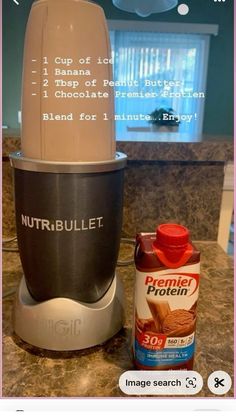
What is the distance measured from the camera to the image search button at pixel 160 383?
0.36 m

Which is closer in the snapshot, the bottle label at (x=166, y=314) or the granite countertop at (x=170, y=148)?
the bottle label at (x=166, y=314)

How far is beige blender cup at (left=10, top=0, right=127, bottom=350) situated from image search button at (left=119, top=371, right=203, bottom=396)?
0.07 m

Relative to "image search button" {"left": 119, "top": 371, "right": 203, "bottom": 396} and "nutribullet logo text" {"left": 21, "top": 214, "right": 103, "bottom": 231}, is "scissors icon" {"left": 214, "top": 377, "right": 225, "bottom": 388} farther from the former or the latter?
"nutribullet logo text" {"left": 21, "top": 214, "right": 103, "bottom": 231}

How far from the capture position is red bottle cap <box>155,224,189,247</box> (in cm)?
33

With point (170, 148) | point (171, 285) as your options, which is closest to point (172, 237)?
point (171, 285)

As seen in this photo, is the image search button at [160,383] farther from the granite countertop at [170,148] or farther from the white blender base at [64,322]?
the granite countertop at [170,148]

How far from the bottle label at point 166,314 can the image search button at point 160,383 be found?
0.01m

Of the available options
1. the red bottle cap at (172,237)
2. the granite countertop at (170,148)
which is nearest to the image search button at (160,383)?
the red bottle cap at (172,237)

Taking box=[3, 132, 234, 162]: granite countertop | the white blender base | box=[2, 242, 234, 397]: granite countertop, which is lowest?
box=[2, 242, 234, 397]: granite countertop

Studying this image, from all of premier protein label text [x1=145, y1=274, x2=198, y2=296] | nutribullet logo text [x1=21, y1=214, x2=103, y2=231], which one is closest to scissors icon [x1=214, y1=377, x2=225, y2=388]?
premier protein label text [x1=145, y1=274, x2=198, y2=296]

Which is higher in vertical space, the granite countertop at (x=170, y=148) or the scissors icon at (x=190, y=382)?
the granite countertop at (x=170, y=148)

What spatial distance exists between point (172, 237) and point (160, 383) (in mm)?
165

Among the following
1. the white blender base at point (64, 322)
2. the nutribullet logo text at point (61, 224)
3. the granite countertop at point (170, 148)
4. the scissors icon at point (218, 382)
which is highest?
the granite countertop at point (170, 148)

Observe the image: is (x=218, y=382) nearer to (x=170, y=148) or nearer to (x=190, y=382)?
(x=190, y=382)
